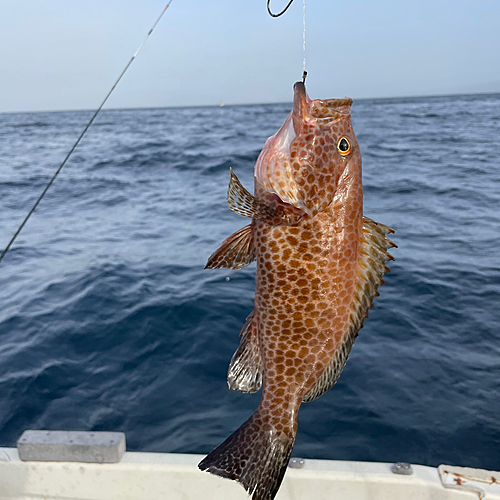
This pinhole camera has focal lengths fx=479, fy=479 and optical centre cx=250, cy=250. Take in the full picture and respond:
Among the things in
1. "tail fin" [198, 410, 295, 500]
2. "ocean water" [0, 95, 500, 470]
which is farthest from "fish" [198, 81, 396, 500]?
"ocean water" [0, 95, 500, 470]

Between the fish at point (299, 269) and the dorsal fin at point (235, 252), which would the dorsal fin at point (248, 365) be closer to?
the fish at point (299, 269)

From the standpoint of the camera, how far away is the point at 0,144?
129 ft

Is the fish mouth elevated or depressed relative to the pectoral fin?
elevated

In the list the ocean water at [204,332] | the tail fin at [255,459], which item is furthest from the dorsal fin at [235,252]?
the ocean water at [204,332]

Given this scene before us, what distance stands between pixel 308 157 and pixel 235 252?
23.4 inches

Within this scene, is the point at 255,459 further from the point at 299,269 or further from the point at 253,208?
the point at 253,208

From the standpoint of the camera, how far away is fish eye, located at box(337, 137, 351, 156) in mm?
2379

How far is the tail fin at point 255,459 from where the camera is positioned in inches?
92.0

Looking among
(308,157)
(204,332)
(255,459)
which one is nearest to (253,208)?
(308,157)

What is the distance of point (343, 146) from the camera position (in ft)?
7.82

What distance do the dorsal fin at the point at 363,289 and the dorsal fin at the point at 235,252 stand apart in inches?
22.1

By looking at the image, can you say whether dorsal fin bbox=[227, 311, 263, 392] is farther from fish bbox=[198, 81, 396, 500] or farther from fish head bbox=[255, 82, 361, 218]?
fish head bbox=[255, 82, 361, 218]

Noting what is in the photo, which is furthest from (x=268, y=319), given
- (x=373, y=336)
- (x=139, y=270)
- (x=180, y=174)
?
(x=180, y=174)

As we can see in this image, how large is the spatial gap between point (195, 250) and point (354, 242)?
1071cm
